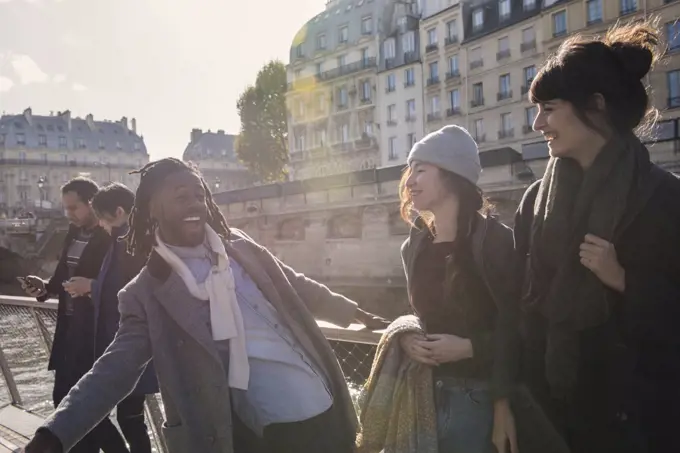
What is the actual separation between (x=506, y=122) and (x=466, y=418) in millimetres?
31534

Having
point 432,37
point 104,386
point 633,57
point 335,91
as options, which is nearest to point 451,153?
point 633,57

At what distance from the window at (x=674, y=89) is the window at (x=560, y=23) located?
19.8 feet

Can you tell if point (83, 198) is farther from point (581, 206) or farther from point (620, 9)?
point (620, 9)

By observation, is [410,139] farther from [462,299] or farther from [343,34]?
[462,299]

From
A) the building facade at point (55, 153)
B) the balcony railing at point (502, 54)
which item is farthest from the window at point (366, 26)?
the building facade at point (55, 153)

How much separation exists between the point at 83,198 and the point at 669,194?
3423 mm

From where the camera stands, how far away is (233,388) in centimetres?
214

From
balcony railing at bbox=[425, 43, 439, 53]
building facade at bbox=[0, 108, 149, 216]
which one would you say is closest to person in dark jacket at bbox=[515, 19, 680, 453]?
balcony railing at bbox=[425, 43, 439, 53]

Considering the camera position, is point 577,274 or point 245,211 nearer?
point 577,274

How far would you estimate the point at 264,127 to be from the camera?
47.9 meters

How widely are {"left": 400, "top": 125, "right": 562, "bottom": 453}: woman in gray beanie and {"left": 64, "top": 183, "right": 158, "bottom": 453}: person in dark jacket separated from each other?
1897 mm

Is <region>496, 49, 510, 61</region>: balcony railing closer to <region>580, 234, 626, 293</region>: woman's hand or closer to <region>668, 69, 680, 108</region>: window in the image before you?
<region>668, 69, 680, 108</region>: window

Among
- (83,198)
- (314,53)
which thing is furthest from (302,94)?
(83,198)

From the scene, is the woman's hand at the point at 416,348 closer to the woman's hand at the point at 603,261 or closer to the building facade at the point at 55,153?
the woman's hand at the point at 603,261
